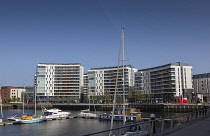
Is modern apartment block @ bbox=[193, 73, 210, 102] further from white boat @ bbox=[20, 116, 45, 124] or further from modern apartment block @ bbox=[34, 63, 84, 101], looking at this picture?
white boat @ bbox=[20, 116, 45, 124]

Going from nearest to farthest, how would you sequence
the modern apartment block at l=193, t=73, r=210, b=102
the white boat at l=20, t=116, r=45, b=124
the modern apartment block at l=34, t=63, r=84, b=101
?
the white boat at l=20, t=116, r=45, b=124 < the modern apartment block at l=193, t=73, r=210, b=102 < the modern apartment block at l=34, t=63, r=84, b=101

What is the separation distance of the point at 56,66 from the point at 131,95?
6860 cm

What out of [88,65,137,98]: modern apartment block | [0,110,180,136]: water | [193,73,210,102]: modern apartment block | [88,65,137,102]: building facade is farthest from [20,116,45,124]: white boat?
[193,73,210,102]: modern apartment block

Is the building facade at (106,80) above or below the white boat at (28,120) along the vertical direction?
above

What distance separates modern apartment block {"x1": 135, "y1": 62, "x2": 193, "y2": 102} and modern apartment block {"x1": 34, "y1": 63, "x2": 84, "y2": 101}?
56.4 meters

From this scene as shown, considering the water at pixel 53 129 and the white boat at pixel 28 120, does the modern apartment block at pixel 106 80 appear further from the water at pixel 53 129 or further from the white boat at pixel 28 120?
the water at pixel 53 129

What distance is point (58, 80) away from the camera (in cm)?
18038

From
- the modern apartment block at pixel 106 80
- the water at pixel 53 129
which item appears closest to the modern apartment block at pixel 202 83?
the modern apartment block at pixel 106 80

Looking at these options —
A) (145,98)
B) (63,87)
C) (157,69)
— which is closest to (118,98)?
(145,98)

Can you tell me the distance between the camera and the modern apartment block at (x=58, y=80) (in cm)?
17688

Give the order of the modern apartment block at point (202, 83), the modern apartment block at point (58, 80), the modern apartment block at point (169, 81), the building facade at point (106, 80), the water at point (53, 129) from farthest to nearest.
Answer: the modern apartment block at point (58, 80) → the modern apartment block at point (202, 83) → the building facade at point (106, 80) → the modern apartment block at point (169, 81) → the water at point (53, 129)

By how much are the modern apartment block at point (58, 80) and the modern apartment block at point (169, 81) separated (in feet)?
185

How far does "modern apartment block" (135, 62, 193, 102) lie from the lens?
464ft

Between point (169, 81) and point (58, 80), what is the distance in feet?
295
